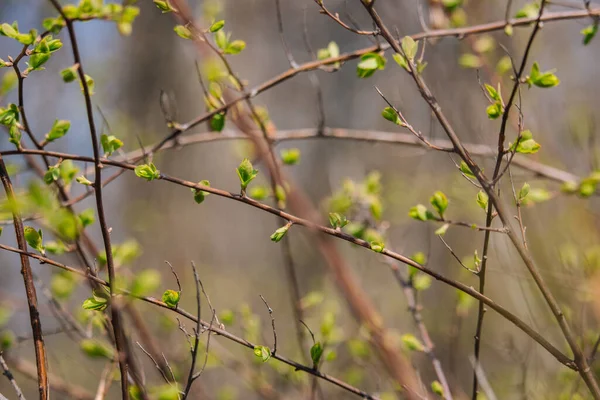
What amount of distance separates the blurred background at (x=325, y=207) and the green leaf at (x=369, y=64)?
0.29m

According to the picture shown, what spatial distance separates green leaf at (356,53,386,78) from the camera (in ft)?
4.01

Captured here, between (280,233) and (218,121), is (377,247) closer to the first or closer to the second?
(280,233)

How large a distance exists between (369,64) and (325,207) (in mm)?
980

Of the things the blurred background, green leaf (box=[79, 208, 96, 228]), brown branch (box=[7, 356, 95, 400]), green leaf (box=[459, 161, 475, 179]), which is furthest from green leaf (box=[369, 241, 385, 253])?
brown branch (box=[7, 356, 95, 400])

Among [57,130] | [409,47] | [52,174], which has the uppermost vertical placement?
[409,47]

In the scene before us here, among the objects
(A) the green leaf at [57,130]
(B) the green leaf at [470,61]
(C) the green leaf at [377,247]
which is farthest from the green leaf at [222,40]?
(B) the green leaf at [470,61]

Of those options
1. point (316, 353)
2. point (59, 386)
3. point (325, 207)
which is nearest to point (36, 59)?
point (316, 353)

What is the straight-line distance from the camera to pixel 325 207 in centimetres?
214

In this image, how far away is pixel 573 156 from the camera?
2615 millimetres

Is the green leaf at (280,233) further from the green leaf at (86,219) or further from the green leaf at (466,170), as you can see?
the green leaf at (86,219)

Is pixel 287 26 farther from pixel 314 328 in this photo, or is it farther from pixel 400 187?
pixel 314 328

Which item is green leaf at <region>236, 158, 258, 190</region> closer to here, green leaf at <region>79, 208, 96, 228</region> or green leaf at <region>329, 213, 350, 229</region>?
Result: green leaf at <region>329, 213, 350, 229</region>

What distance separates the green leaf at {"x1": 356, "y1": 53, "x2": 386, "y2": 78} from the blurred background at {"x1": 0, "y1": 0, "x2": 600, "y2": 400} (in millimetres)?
285

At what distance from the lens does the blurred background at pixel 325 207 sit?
197 centimetres
